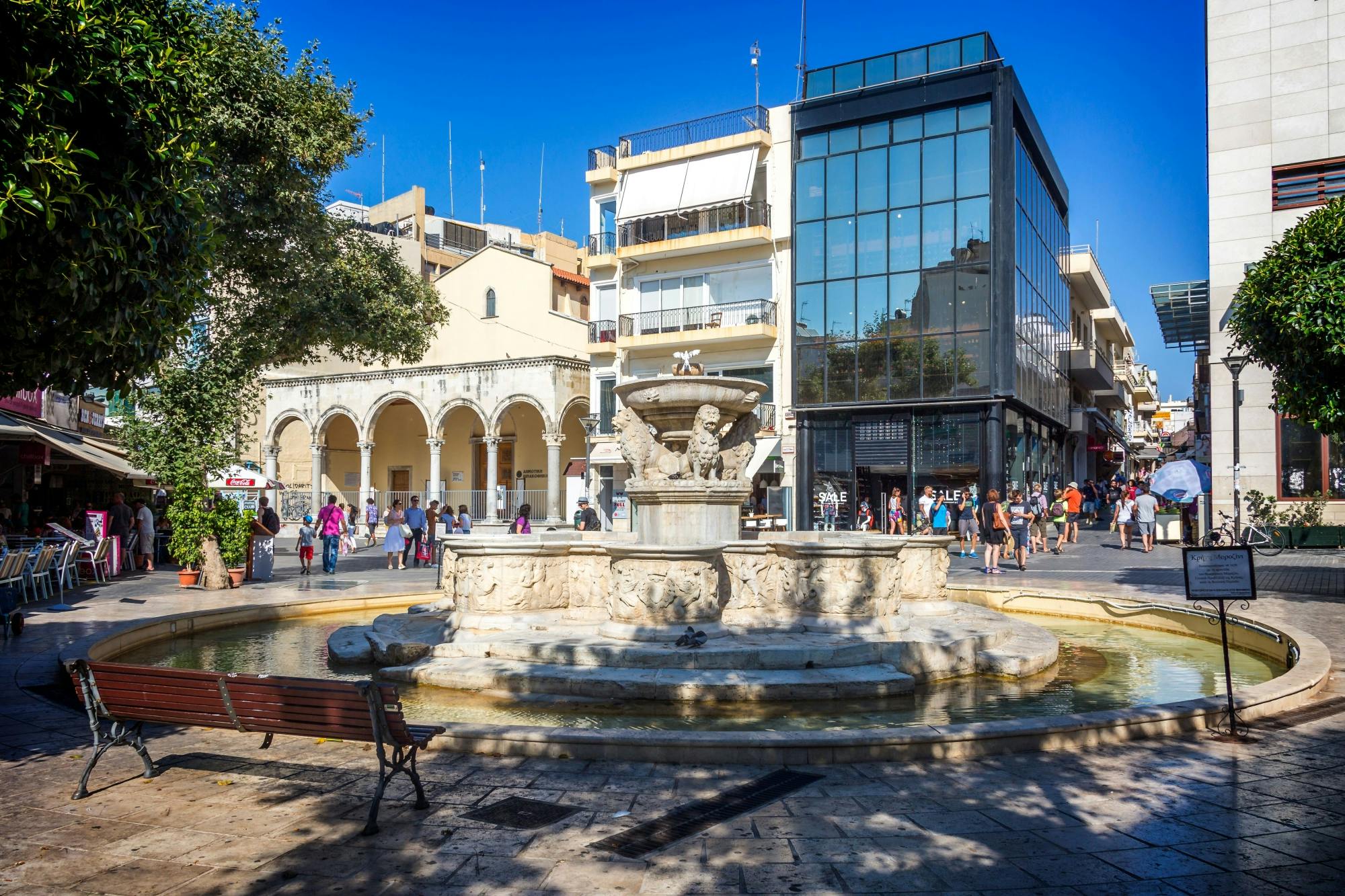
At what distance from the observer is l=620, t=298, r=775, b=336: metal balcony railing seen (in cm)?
2947

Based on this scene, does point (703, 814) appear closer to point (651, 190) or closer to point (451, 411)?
point (651, 190)

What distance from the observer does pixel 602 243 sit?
1308 inches

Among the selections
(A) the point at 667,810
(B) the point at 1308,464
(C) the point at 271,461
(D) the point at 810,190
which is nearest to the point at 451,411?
(C) the point at 271,461

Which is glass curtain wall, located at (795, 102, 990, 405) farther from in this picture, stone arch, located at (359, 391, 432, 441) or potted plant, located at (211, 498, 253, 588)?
potted plant, located at (211, 498, 253, 588)

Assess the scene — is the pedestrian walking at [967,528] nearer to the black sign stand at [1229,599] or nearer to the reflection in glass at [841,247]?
the reflection in glass at [841,247]

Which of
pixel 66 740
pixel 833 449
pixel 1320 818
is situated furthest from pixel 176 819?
pixel 833 449

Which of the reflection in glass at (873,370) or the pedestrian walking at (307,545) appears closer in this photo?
the pedestrian walking at (307,545)

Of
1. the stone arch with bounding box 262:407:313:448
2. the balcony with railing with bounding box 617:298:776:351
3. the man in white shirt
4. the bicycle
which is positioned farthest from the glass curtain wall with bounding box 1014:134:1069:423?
the stone arch with bounding box 262:407:313:448

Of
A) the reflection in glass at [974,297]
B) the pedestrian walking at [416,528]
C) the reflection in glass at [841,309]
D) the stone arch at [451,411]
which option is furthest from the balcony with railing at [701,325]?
the pedestrian walking at [416,528]

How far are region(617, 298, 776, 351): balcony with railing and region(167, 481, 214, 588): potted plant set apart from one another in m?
17.3

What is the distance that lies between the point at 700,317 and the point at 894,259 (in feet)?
22.4

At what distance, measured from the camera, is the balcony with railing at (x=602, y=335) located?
1271 inches

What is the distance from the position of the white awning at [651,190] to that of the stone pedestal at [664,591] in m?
23.5

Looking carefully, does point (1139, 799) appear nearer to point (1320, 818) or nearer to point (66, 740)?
point (1320, 818)
